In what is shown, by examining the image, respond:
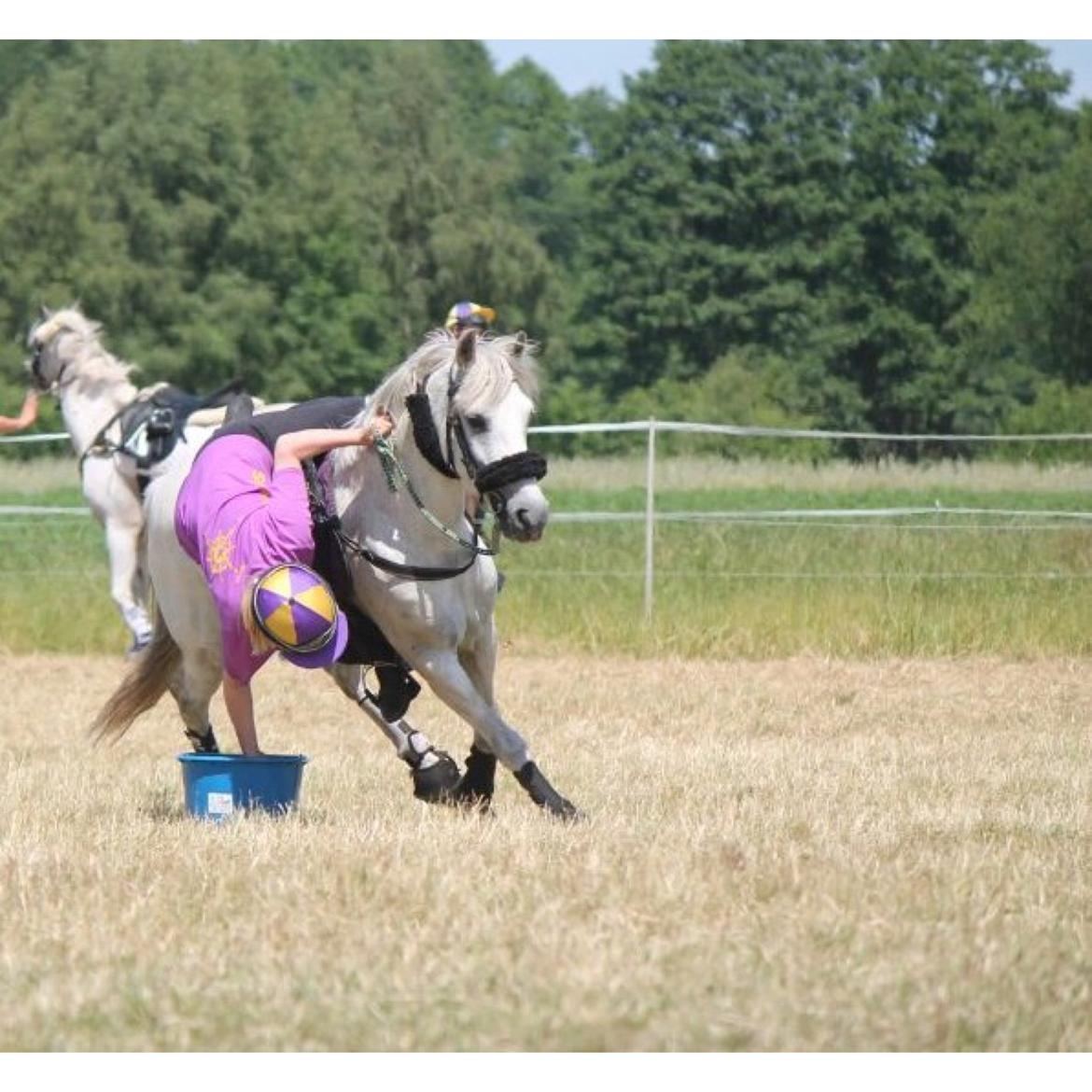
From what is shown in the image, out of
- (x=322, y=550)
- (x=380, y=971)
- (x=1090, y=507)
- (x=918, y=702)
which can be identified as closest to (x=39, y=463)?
(x=1090, y=507)

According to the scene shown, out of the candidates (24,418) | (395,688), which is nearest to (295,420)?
(395,688)

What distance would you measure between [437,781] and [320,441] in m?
1.33

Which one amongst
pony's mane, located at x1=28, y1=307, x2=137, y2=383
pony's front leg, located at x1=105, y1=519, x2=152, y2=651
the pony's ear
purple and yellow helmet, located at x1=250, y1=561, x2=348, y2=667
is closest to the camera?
purple and yellow helmet, located at x1=250, y1=561, x2=348, y2=667

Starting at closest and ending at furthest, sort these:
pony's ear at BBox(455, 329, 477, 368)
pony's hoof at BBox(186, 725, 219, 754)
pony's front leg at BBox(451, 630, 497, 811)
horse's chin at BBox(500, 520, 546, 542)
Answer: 1. horse's chin at BBox(500, 520, 546, 542)
2. pony's ear at BBox(455, 329, 477, 368)
3. pony's front leg at BBox(451, 630, 497, 811)
4. pony's hoof at BBox(186, 725, 219, 754)

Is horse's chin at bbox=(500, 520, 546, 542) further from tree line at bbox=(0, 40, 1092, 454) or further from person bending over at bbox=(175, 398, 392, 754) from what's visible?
tree line at bbox=(0, 40, 1092, 454)

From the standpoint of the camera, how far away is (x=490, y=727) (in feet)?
24.4

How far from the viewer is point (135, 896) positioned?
240 inches

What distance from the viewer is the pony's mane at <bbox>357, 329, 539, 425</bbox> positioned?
7.18 meters

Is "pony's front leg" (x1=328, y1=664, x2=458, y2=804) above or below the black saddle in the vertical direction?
below

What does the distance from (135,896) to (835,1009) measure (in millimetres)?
2219

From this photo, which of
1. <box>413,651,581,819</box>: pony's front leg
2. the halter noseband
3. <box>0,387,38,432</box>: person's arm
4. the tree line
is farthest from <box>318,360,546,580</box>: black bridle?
the tree line

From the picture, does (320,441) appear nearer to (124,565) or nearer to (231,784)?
(231,784)

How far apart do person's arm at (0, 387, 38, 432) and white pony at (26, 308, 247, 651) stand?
28cm

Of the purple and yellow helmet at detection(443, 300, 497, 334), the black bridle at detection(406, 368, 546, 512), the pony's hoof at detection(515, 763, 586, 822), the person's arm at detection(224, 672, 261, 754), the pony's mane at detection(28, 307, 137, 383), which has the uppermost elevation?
the purple and yellow helmet at detection(443, 300, 497, 334)
